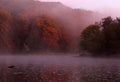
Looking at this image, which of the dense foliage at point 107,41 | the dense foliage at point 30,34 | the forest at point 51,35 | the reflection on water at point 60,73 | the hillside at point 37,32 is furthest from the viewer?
the hillside at point 37,32

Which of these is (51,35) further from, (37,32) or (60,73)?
(60,73)

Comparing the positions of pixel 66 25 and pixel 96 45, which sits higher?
pixel 66 25

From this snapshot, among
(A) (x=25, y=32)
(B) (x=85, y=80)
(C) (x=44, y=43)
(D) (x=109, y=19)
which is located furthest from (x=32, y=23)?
(B) (x=85, y=80)

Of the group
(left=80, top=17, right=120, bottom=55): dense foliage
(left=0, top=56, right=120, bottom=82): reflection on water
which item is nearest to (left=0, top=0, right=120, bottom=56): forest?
(left=80, top=17, right=120, bottom=55): dense foliage

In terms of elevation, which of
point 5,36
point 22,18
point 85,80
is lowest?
point 85,80

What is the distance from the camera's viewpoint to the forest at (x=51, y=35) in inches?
4446

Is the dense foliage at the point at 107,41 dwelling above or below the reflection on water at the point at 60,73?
above

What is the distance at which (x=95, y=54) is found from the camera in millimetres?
116750

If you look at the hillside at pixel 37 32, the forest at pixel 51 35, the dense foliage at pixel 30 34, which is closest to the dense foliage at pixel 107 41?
the forest at pixel 51 35

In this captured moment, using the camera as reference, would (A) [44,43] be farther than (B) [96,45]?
Yes

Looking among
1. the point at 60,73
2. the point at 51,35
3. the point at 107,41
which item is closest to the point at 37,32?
the point at 51,35

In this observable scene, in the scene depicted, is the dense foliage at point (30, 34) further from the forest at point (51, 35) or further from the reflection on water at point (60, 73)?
the reflection on water at point (60, 73)

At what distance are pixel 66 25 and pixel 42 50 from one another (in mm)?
40458

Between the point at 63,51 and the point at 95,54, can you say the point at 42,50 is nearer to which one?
the point at 63,51
